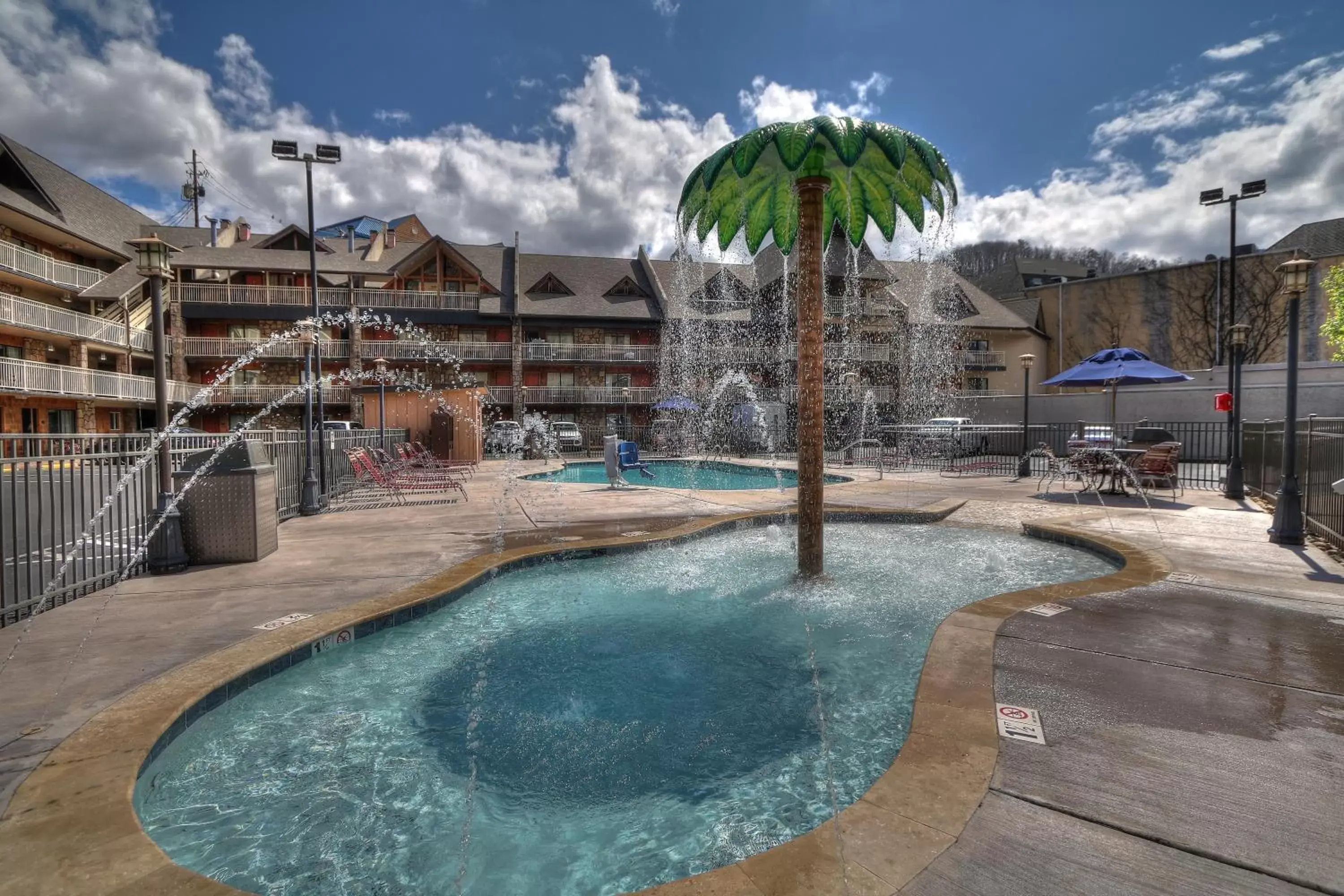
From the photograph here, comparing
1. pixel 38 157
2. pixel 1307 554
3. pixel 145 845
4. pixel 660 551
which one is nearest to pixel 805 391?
pixel 660 551

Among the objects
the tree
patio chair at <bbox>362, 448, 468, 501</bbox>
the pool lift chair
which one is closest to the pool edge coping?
patio chair at <bbox>362, 448, 468, 501</bbox>

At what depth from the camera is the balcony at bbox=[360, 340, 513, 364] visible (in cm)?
3769

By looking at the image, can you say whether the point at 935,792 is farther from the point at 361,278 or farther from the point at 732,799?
the point at 361,278

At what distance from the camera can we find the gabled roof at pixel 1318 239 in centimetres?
4300

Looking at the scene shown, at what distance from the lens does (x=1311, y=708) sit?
3.35 m

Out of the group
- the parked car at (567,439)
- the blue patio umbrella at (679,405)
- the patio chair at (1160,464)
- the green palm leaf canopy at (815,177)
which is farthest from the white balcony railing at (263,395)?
the patio chair at (1160,464)

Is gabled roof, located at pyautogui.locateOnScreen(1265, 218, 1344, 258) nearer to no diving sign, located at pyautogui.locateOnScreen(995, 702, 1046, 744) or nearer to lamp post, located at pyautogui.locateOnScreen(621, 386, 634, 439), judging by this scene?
lamp post, located at pyautogui.locateOnScreen(621, 386, 634, 439)

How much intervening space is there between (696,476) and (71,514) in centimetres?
1700

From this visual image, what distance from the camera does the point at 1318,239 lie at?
44312 mm

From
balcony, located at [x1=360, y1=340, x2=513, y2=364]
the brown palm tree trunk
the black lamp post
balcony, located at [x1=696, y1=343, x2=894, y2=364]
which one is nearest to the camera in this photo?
the brown palm tree trunk

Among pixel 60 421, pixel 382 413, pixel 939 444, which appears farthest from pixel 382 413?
pixel 939 444

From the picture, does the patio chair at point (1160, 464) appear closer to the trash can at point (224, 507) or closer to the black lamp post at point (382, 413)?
the trash can at point (224, 507)

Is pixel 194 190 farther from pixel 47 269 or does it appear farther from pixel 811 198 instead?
pixel 811 198

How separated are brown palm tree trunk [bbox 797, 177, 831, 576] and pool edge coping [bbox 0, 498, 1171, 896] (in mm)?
1926
